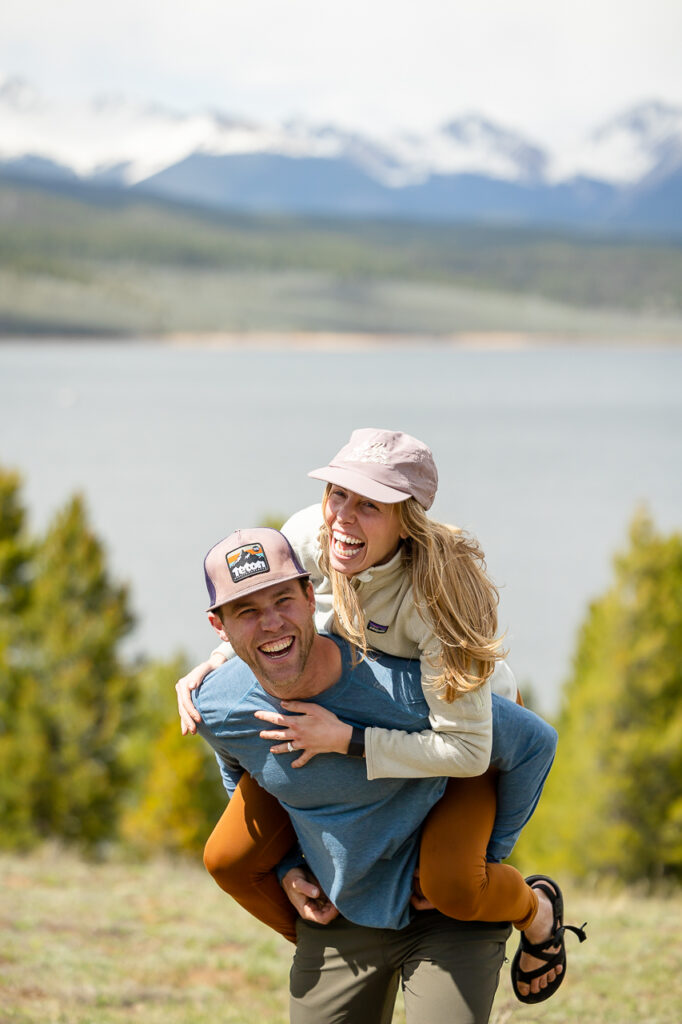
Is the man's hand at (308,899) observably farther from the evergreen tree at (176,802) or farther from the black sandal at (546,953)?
the evergreen tree at (176,802)

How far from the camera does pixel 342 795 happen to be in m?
3.35

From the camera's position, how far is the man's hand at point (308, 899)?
3.52 m

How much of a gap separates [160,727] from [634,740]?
49.7ft

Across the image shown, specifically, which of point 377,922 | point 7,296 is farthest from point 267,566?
point 7,296

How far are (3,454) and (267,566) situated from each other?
16068 centimetres

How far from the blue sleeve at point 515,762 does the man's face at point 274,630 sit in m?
0.60

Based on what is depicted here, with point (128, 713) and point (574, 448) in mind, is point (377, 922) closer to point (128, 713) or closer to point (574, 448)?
point (128, 713)

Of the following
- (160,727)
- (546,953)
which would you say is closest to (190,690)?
(546,953)

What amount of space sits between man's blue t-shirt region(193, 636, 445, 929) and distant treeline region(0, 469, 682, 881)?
2556 centimetres

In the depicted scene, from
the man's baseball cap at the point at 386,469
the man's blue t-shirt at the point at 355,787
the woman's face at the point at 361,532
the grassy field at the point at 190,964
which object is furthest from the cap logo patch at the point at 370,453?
the grassy field at the point at 190,964

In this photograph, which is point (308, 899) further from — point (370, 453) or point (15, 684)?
point (15, 684)

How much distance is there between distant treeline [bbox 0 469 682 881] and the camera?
28.6 m

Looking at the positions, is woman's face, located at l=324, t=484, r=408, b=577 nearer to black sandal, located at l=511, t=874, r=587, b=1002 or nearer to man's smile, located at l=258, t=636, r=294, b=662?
man's smile, located at l=258, t=636, r=294, b=662

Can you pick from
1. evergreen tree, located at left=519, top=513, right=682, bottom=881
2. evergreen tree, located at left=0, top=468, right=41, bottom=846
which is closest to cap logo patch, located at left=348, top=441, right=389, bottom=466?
evergreen tree, located at left=519, top=513, right=682, bottom=881
